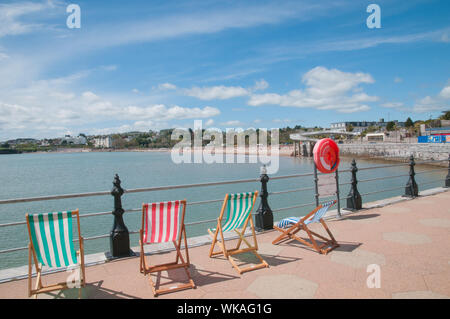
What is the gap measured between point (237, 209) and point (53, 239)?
2.36 m

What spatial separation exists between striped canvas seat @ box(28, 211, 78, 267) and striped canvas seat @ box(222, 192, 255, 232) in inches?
80.5

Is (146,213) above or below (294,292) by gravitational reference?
above

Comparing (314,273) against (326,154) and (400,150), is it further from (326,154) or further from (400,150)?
(400,150)

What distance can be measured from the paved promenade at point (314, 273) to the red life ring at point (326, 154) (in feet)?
4.59

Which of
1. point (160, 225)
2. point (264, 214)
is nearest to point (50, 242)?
point (160, 225)

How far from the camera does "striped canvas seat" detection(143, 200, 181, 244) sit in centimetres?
395

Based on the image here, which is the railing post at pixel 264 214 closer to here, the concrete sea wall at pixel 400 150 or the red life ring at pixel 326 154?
the red life ring at pixel 326 154

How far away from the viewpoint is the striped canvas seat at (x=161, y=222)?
156 inches

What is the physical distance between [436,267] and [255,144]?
117493mm
